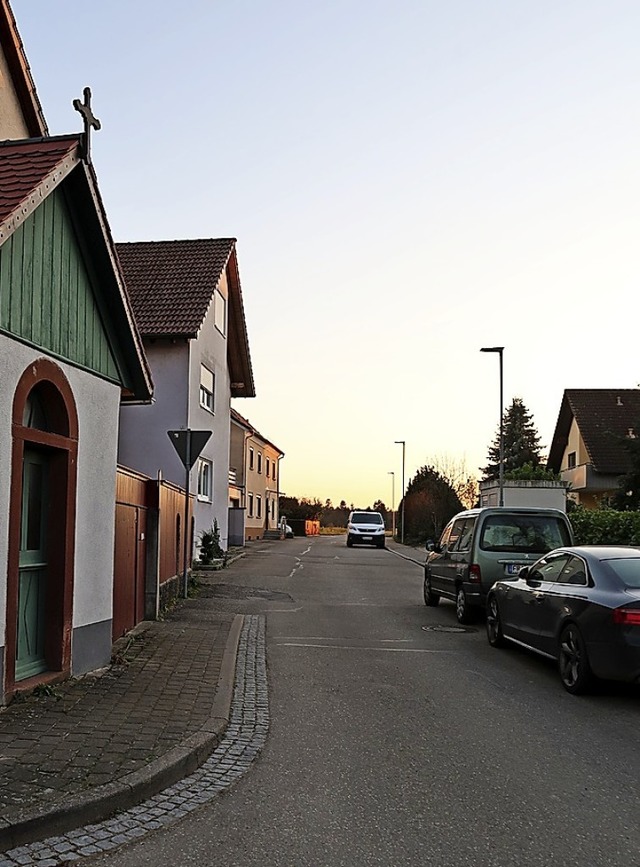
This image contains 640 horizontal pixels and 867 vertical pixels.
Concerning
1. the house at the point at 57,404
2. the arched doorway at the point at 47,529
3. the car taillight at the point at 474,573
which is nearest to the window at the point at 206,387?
the car taillight at the point at 474,573

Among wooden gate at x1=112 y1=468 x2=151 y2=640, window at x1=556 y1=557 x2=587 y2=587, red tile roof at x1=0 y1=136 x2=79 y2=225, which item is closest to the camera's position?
red tile roof at x1=0 y1=136 x2=79 y2=225

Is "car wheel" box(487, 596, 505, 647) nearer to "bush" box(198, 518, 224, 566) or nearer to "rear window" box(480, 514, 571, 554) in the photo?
"rear window" box(480, 514, 571, 554)

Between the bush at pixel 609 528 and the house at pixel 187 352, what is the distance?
Answer: 37.0 feet

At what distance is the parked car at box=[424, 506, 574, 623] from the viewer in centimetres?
1424

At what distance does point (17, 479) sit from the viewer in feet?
24.8

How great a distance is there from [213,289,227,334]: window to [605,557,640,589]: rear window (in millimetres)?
21040

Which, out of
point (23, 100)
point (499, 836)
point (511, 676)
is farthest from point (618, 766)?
point (23, 100)

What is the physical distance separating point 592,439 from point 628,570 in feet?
126

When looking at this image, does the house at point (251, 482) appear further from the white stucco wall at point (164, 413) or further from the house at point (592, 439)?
the house at point (592, 439)

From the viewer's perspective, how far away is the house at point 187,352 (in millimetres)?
26141

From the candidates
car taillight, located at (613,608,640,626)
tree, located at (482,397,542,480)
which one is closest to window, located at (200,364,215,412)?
car taillight, located at (613,608,640,626)

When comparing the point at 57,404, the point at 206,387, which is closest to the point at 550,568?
the point at 57,404

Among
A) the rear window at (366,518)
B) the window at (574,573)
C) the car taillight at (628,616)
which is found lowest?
the car taillight at (628,616)

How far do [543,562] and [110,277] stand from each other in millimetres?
5923
